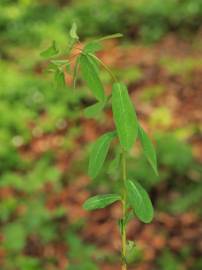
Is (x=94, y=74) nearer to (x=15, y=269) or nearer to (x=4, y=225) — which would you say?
(x=15, y=269)

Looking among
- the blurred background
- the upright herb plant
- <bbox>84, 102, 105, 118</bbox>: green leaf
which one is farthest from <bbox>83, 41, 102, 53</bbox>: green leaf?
the blurred background

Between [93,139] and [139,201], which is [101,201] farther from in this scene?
[93,139]

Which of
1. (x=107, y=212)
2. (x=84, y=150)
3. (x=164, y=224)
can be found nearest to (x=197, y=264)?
(x=164, y=224)

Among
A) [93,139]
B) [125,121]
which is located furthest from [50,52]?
[93,139]

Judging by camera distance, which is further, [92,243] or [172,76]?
[172,76]

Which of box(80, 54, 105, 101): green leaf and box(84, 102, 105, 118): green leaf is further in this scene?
box(84, 102, 105, 118): green leaf

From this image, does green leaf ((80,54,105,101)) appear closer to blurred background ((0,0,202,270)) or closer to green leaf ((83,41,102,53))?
green leaf ((83,41,102,53))

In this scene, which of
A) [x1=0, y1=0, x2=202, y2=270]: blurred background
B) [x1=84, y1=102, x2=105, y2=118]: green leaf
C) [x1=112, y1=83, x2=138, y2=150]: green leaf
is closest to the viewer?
[x1=112, y1=83, x2=138, y2=150]: green leaf
